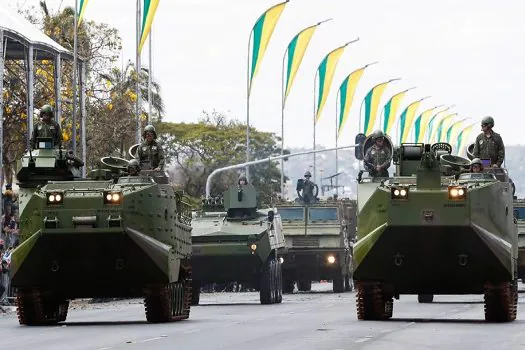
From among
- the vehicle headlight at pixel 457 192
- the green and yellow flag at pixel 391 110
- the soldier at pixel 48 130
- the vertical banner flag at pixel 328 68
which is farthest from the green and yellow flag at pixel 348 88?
the vehicle headlight at pixel 457 192

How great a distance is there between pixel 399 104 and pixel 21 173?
65569 mm

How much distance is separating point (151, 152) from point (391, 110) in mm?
63674

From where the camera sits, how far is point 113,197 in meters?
25.7

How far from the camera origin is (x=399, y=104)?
300ft

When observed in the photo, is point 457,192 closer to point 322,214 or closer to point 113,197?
point 113,197

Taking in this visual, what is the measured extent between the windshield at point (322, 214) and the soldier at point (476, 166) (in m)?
19.8

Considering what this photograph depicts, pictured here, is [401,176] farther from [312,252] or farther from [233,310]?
[312,252]

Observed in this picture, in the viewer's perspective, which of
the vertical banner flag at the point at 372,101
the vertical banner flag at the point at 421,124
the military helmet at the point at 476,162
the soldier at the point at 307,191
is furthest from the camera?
the vertical banner flag at the point at 421,124

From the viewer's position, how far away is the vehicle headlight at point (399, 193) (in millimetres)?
24953

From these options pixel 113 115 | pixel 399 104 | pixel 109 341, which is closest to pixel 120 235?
pixel 109 341

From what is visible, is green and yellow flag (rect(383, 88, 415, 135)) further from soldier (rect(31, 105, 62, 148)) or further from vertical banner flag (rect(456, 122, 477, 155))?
soldier (rect(31, 105, 62, 148))

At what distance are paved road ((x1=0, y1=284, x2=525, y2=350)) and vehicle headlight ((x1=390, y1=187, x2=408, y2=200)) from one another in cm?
197

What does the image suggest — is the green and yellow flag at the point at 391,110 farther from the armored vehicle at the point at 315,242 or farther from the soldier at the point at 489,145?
the soldier at the point at 489,145

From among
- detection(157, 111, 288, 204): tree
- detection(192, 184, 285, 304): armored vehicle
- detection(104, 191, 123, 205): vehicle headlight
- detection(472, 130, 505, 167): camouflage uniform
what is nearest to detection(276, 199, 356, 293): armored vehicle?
detection(192, 184, 285, 304): armored vehicle
